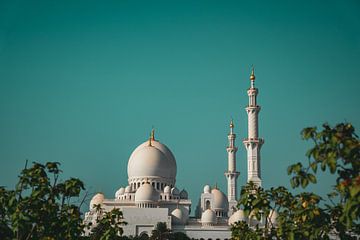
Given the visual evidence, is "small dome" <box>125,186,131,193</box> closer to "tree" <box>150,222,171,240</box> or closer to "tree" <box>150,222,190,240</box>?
"tree" <box>150,222,171,240</box>

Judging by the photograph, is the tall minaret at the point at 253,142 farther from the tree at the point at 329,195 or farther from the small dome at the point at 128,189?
the tree at the point at 329,195

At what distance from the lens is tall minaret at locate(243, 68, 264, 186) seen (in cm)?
5138

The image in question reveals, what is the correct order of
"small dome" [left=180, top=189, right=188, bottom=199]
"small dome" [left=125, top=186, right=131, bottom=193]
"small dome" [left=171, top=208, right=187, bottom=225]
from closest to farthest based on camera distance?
"small dome" [left=171, top=208, right=187, bottom=225] < "small dome" [left=125, top=186, right=131, bottom=193] < "small dome" [left=180, top=189, right=188, bottom=199]

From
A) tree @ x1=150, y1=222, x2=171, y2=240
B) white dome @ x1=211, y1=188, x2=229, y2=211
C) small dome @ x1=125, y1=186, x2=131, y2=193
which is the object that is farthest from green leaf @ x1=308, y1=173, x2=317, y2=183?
white dome @ x1=211, y1=188, x2=229, y2=211

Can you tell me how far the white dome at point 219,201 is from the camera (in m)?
57.8

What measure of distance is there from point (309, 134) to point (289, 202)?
21.8 ft

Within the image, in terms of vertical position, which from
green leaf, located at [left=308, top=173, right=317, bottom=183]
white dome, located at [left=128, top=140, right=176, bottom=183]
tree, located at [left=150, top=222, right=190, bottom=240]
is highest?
white dome, located at [left=128, top=140, right=176, bottom=183]

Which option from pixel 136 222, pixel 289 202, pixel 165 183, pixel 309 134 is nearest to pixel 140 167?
pixel 165 183

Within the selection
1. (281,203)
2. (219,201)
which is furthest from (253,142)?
(281,203)

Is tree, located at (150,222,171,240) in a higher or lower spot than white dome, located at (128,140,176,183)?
lower

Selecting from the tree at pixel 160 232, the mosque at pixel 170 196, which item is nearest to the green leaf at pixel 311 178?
the tree at pixel 160 232

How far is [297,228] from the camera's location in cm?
1611

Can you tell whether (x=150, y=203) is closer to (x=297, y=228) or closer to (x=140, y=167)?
(x=140, y=167)

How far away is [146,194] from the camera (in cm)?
5344
